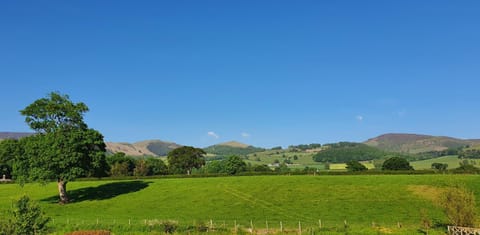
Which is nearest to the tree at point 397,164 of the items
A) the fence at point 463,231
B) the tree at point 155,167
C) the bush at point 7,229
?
the fence at point 463,231

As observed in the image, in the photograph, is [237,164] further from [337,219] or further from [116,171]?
[337,219]

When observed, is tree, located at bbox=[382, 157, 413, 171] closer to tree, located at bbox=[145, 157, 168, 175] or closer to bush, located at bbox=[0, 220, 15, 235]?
tree, located at bbox=[145, 157, 168, 175]

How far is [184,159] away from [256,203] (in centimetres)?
9965

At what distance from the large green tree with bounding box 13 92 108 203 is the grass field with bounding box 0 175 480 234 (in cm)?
625

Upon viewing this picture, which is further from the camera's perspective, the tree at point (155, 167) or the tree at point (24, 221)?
the tree at point (155, 167)

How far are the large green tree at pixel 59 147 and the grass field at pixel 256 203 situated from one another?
6.25 m

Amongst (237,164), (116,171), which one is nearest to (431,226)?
(237,164)

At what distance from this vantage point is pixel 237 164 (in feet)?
532

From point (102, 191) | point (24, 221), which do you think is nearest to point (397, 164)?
point (102, 191)

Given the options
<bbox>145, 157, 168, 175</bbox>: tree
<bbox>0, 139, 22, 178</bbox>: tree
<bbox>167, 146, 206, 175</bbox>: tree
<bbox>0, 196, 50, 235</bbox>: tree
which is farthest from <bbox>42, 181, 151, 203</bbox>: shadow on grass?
<bbox>145, 157, 168, 175</bbox>: tree

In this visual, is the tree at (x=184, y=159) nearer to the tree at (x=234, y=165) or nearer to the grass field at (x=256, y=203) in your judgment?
the tree at (x=234, y=165)

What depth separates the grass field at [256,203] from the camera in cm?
5219

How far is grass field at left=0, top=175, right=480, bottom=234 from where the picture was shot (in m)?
52.2

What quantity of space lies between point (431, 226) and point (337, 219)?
1340 cm
